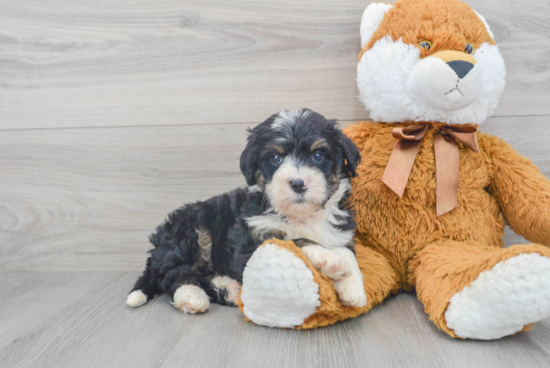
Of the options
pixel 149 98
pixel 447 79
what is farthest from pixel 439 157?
pixel 149 98

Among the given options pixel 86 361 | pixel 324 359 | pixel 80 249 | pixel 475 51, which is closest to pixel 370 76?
pixel 475 51

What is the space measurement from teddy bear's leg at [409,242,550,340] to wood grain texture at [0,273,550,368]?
0.18 feet

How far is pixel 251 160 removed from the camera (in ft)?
4.28

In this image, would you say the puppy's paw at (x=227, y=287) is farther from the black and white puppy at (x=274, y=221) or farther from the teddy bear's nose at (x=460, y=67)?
the teddy bear's nose at (x=460, y=67)

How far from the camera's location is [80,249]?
209cm

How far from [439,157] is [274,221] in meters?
0.65

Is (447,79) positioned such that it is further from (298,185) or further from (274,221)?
(274,221)

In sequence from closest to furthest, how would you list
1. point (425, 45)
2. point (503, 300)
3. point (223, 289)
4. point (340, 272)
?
1. point (503, 300)
2. point (340, 272)
3. point (425, 45)
4. point (223, 289)

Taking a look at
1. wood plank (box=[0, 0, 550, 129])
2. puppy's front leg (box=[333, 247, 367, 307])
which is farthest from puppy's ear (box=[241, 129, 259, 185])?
wood plank (box=[0, 0, 550, 129])

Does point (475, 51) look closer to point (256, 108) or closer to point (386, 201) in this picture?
point (386, 201)

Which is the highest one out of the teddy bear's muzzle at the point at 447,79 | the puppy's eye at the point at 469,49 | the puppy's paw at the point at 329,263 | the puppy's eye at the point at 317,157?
the puppy's eye at the point at 469,49

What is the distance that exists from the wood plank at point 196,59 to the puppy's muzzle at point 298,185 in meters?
0.81

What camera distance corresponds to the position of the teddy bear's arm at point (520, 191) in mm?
1417

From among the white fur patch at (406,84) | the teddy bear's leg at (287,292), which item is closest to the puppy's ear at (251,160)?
the teddy bear's leg at (287,292)
